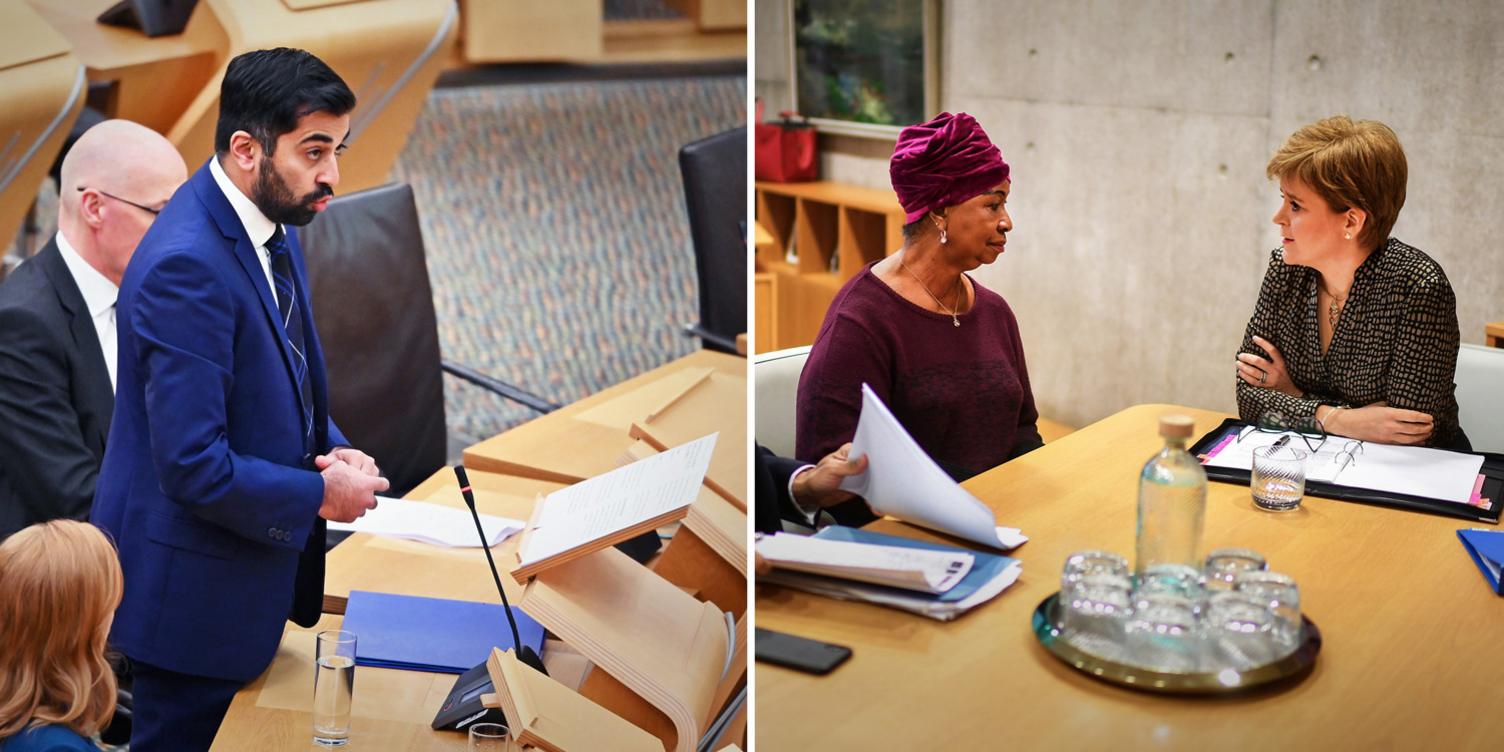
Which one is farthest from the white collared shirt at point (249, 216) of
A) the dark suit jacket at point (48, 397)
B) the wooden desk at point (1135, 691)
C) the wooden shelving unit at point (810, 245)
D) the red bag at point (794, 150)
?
the red bag at point (794, 150)

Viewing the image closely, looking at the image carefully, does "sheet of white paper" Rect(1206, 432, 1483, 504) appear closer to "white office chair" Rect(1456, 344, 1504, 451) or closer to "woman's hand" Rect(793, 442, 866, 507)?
"white office chair" Rect(1456, 344, 1504, 451)

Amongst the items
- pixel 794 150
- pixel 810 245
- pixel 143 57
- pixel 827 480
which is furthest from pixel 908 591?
pixel 794 150

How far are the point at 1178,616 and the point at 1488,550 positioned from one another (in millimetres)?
495

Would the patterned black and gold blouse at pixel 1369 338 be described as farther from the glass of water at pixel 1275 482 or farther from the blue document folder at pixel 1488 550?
the blue document folder at pixel 1488 550

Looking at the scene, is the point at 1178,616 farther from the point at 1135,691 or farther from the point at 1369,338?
the point at 1369,338

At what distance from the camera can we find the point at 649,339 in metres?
2.09

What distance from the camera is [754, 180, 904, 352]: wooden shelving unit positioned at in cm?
214

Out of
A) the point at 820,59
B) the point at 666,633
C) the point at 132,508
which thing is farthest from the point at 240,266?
the point at 820,59

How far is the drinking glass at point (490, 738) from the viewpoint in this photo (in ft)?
4.78

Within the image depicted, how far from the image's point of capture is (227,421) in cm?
140

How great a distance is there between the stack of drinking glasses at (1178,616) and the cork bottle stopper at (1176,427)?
152 millimetres

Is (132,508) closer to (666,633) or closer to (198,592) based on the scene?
(198,592)

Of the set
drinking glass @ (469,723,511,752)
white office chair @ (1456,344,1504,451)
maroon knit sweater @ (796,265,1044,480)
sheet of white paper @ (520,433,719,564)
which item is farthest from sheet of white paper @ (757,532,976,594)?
white office chair @ (1456,344,1504,451)

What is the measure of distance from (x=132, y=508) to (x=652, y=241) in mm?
979
